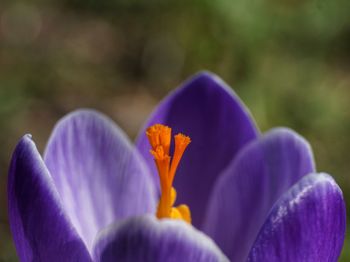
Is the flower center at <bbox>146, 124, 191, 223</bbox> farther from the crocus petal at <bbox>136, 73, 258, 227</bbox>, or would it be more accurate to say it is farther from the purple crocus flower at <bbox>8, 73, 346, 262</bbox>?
the crocus petal at <bbox>136, 73, 258, 227</bbox>

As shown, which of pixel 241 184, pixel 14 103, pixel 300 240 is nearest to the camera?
pixel 300 240

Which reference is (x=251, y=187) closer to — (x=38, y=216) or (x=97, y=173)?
(x=97, y=173)

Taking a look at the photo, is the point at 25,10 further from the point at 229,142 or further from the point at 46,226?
the point at 46,226

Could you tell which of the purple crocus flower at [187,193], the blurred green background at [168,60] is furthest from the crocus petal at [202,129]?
the blurred green background at [168,60]

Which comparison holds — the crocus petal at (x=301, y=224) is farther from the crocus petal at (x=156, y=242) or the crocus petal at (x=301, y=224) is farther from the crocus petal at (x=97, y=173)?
the crocus petal at (x=97, y=173)

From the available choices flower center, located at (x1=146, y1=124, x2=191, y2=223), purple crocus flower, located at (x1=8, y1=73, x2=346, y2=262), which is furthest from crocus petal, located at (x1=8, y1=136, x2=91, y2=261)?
flower center, located at (x1=146, y1=124, x2=191, y2=223)

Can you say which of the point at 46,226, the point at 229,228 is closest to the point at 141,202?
the point at 229,228
